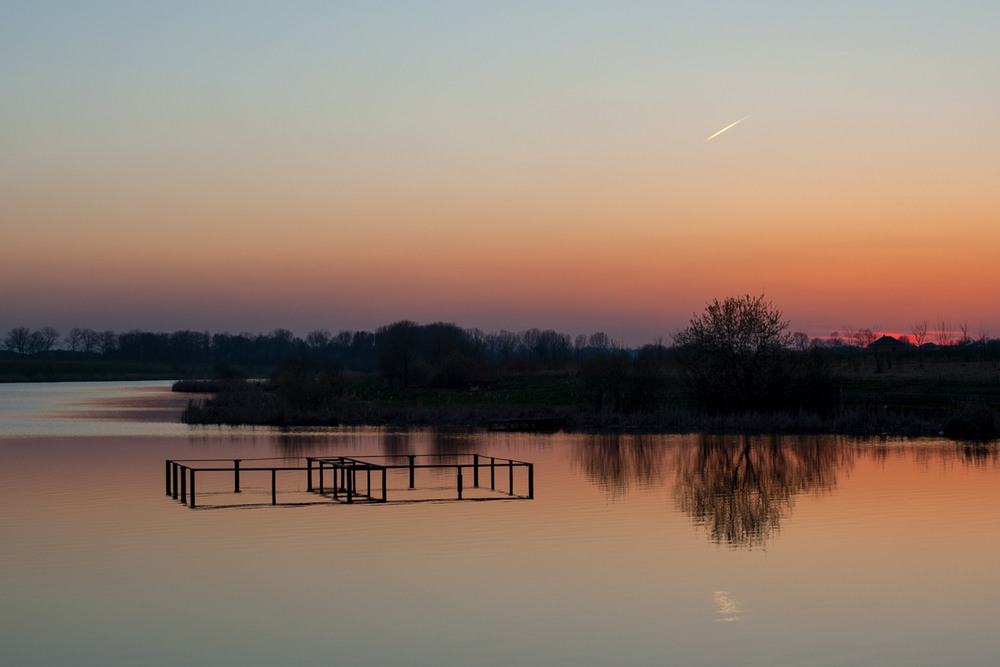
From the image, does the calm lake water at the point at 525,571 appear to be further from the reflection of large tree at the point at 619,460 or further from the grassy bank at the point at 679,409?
the grassy bank at the point at 679,409

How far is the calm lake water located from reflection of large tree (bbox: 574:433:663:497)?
0.31m

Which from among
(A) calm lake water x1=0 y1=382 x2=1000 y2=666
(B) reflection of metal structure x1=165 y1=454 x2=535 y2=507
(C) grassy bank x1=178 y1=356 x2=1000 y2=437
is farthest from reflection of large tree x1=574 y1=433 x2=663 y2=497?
(C) grassy bank x1=178 y1=356 x2=1000 y2=437

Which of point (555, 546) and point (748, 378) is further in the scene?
point (748, 378)

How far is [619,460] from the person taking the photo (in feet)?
113

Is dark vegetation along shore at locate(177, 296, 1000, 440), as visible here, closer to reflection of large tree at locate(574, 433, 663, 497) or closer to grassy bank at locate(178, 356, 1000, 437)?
grassy bank at locate(178, 356, 1000, 437)

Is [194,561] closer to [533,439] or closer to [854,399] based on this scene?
[533,439]

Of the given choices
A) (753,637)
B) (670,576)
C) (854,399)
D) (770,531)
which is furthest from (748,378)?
(753,637)

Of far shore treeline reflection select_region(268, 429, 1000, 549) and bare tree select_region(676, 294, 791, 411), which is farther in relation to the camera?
bare tree select_region(676, 294, 791, 411)

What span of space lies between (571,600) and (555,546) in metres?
4.26

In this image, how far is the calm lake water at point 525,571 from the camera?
40.3 ft

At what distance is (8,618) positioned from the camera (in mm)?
13438

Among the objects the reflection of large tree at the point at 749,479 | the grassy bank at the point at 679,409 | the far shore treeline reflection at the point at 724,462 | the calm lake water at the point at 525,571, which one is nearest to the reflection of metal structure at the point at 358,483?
the calm lake water at the point at 525,571

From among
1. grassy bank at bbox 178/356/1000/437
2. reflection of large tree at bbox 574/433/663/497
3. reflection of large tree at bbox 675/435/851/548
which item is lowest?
reflection of large tree at bbox 675/435/851/548

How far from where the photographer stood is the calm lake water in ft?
40.3
